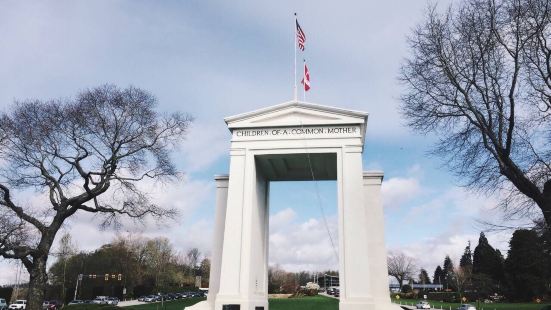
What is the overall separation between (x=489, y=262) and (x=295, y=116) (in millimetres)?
55922

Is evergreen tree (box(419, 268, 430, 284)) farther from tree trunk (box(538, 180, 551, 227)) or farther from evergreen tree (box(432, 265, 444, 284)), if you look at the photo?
tree trunk (box(538, 180, 551, 227))

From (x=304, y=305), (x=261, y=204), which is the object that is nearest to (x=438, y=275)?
(x=304, y=305)

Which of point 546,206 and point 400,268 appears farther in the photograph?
A: point 400,268

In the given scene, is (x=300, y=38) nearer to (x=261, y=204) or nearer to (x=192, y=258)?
(x=261, y=204)

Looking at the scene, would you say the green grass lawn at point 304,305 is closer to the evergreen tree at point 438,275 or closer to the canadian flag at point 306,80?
the canadian flag at point 306,80

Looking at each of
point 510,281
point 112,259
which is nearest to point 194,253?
point 112,259

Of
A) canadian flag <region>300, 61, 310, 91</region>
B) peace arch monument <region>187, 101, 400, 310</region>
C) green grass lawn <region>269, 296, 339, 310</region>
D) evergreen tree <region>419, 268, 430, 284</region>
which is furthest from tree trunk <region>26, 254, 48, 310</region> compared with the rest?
evergreen tree <region>419, 268, 430, 284</region>

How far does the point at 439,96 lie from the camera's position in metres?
17.0

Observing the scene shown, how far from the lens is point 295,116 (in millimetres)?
22297

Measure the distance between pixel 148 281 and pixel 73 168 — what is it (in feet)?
196

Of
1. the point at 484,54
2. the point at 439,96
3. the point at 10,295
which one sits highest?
the point at 484,54

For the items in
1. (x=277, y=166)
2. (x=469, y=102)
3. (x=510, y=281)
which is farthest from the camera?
(x=510, y=281)

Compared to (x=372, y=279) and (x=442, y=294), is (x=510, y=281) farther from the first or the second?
(x=372, y=279)

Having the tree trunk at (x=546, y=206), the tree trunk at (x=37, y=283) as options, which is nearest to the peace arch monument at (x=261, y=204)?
the tree trunk at (x=546, y=206)
